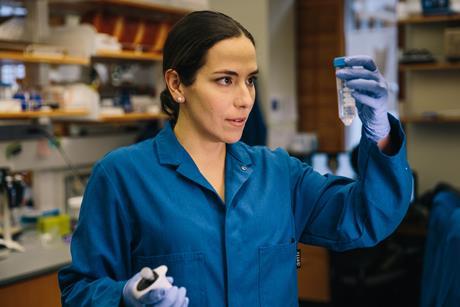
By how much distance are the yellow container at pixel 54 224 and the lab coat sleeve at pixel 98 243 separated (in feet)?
5.10

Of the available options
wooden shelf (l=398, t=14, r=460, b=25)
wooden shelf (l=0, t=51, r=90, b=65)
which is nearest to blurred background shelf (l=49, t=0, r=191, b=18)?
wooden shelf (l=0, t=51, r=90, b=65)

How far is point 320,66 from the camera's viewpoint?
4.89 meters

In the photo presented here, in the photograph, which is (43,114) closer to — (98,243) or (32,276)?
(32,276)

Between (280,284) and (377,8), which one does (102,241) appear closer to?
(280,284)

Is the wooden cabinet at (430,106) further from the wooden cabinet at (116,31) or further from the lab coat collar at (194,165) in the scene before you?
the lab coat collar at (194,165)

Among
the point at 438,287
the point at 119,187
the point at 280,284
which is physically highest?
the point at 119,187

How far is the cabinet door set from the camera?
4.80 m

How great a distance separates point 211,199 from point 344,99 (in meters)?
0.35

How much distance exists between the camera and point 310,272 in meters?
3.67

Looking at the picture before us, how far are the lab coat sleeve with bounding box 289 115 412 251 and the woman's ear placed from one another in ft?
1.04

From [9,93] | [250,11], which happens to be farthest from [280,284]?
[250,11]

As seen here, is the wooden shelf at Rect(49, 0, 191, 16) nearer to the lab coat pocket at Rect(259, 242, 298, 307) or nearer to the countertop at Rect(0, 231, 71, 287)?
the countertop at Rect(0, 231, 71, 287)

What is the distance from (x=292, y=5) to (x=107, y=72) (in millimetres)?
1934

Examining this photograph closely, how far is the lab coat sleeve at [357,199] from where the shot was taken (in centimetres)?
125
